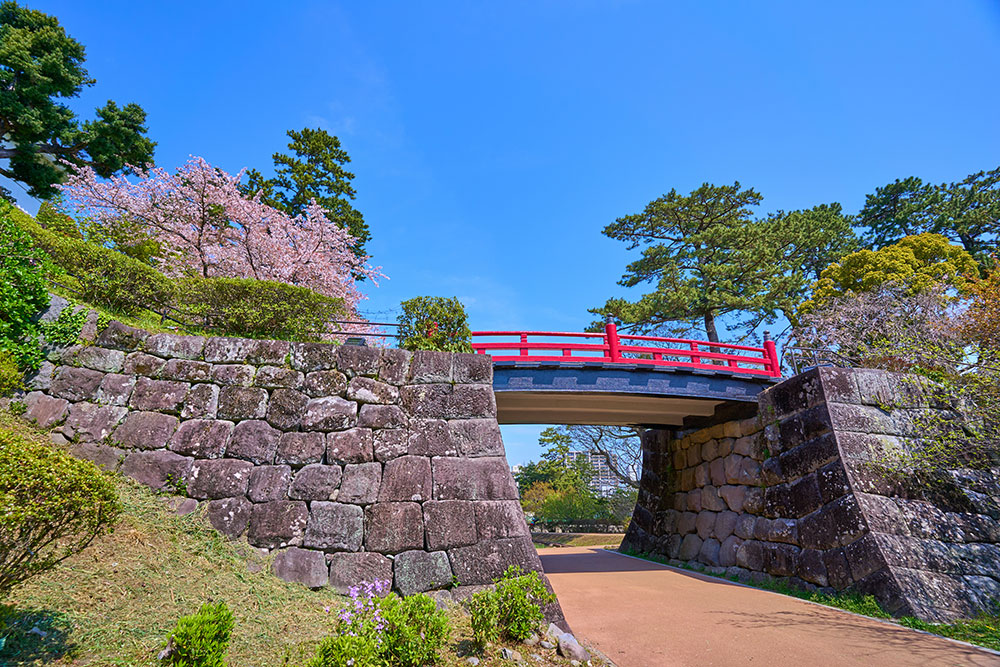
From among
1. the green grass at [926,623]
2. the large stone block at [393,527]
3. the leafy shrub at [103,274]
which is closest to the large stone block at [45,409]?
the leafy shrub at [103,274]

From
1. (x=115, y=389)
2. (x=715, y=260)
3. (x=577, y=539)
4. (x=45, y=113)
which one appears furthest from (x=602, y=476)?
(x=45, y=113)

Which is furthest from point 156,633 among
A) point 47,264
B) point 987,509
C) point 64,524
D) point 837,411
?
point 987,509

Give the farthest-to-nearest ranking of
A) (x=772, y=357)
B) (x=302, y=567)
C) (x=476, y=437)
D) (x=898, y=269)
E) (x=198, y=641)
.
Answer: (x=898, y=269), (x=772, y=357), (x=476, y=437), (x=302, y=567), (x=198, y=641)

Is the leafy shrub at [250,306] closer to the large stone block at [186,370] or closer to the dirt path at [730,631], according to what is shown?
the large stone block at [186,370]

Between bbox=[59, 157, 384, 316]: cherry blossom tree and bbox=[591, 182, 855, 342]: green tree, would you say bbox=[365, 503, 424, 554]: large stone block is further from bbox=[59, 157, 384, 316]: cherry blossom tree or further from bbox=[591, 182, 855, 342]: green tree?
bbox=[591, 182, 855, 342]: green tree

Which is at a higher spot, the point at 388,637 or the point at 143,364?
the point at 143,364

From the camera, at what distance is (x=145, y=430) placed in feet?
22.5

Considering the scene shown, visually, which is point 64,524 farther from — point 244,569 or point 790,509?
point 790,509

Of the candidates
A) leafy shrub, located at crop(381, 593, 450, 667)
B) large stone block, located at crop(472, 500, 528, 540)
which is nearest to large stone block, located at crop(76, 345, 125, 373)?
leafy shrub, located at crop(381, 593, 450, 667)

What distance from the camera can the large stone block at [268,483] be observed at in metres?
6.70

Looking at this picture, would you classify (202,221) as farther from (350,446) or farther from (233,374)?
(350,446)

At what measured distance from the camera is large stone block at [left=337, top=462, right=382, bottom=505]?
689 cm

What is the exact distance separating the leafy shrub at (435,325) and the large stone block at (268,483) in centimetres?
325

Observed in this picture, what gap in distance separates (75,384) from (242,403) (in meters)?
2.49
